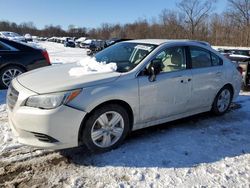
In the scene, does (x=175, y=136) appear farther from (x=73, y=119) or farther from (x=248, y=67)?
(x=248, y=67)

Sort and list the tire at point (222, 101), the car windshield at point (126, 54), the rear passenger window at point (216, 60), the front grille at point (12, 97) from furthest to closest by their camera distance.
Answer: the tire at point (222, 101) < the rear passenger window at point (216, 60) < the car windshield at point (126, 54) < the front grille at point (12, 97)

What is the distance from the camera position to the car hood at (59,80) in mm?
3578

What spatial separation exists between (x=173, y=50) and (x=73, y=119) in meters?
2.14

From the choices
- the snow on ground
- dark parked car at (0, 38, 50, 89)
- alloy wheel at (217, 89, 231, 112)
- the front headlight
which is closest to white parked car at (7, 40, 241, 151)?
the front headlight

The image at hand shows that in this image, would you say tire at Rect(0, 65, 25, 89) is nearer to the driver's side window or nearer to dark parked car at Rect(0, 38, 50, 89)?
dark parked car at Rect(0, 38, 50, 89)

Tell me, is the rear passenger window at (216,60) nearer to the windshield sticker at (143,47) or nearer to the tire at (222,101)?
the tire at (222,101)

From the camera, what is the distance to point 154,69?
422 centimetres

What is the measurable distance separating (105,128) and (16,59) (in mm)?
4511

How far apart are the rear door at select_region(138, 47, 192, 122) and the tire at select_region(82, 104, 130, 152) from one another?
36 cm

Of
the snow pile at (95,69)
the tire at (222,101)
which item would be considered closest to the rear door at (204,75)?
the tire at (222,101)

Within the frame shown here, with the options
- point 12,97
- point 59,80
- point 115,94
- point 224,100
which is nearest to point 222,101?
point 224,100

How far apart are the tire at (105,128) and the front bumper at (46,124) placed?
17cm

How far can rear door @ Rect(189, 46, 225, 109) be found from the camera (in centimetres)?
490

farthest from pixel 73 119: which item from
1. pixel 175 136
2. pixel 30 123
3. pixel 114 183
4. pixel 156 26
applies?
pixel 156 26
